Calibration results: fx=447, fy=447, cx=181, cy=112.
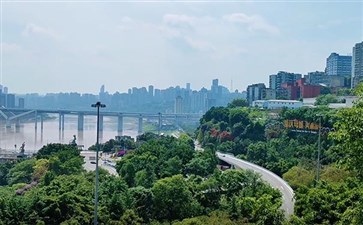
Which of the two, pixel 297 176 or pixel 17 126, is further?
pixel 17 126

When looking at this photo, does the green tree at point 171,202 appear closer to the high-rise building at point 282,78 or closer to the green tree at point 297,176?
the green tree at point 297,176

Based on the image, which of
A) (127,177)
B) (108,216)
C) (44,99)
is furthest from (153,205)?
(44,99)

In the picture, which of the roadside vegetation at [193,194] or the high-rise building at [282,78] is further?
the high-rise building at [282,78]

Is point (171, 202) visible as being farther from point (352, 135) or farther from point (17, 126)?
point (17, 126)

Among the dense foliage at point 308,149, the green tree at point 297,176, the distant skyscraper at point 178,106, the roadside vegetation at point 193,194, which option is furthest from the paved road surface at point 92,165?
the distant skyscraper at point 178,106

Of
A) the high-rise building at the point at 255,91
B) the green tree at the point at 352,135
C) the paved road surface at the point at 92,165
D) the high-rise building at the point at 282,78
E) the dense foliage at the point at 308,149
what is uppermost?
the high-rise building at the point at 282,78

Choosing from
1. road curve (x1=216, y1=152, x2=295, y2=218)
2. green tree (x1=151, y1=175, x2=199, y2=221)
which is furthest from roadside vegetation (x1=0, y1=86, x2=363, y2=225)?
road curve (x1=216, y1=152, x2=295, y2=218)

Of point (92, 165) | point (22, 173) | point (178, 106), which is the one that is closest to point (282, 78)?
point (92, 165)

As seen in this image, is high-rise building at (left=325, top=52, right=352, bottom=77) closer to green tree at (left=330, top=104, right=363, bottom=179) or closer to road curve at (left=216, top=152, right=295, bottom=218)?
road curve at (left=216, top=152, right=295, bottom=218)

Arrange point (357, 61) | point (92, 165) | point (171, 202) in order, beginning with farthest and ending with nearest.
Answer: point (357, 61), point (92, 165), point (171, 202)
